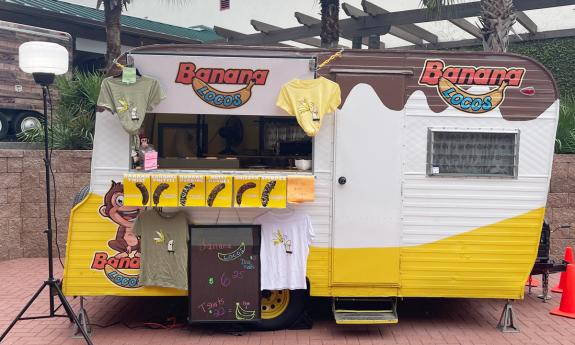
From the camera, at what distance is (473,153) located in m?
5.28

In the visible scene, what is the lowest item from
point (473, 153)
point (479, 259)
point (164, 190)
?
point (479, 259)

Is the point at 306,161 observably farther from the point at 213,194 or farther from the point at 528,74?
the point at 528,74

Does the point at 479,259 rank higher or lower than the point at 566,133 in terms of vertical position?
lower

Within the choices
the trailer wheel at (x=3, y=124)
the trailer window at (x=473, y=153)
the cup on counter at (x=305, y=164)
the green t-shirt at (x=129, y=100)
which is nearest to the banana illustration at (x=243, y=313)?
the cup on counter at (x=305, y=164)

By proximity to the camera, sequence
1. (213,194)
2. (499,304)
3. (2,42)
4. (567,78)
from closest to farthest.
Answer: (213,194), (499,304), (2,42), (567,78)

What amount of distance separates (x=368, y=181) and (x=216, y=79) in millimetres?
1780

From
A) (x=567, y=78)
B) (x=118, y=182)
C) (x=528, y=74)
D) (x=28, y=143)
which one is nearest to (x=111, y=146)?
(x=118, y=182)

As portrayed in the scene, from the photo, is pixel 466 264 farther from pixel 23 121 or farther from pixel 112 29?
pixel 23 121

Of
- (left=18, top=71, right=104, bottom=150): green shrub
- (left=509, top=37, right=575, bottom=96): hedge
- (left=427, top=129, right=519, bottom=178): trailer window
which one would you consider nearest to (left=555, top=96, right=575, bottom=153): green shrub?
(left=427, top=129, right=519, bottom=178): trailer window

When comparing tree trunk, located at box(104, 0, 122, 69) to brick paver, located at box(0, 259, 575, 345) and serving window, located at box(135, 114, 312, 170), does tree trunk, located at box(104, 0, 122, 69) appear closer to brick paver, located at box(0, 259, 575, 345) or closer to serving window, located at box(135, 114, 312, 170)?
serving window, located at box(135, 114, 312, 170)

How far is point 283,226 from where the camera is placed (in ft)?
17.0

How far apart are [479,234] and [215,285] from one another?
266 cm

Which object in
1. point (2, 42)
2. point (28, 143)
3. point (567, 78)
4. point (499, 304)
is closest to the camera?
point (499, 304)

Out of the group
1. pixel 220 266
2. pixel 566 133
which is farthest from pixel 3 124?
pixel 566 133
